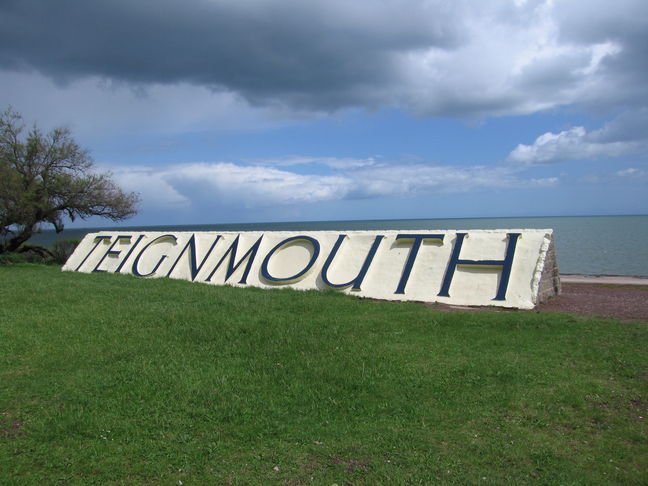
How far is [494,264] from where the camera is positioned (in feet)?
41.7

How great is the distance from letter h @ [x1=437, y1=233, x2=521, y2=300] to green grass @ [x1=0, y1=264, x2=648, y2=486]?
227 cm

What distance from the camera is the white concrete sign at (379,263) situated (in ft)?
41.0

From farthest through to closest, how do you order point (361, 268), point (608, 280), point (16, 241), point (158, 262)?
point (16, 241)
point (608, 280)
point (158, 262)
point (361, 268)

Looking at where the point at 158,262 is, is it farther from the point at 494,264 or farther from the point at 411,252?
the point at 494,264

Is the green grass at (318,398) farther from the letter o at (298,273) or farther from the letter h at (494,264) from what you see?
the letter o at (298,273)

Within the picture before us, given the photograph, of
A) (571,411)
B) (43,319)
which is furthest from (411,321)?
(43,319)

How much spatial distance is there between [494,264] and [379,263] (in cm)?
319

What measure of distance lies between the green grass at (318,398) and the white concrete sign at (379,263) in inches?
98.0

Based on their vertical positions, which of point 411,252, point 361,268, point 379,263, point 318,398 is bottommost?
point 318,398

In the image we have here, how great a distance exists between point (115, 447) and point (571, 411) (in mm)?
5097

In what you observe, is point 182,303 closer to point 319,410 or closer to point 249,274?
point 249,274

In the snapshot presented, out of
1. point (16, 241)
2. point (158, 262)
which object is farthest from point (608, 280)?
point (16, 241)

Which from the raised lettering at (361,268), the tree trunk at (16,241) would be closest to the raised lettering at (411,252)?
the raised lettering at (361,268)

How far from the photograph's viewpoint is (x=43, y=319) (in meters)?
9.42
